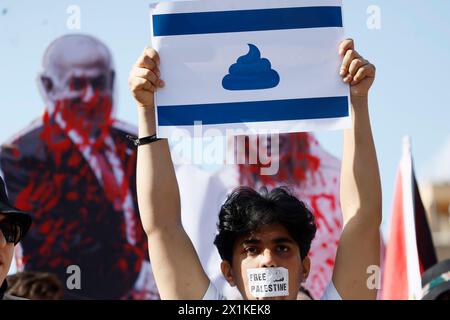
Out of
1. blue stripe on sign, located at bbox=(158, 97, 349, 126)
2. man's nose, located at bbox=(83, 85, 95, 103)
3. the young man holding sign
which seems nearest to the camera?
the young man holding sign

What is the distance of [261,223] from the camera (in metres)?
3.15

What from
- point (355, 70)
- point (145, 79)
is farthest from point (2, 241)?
point (355, 70)

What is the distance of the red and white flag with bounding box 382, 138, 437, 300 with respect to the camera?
199 inches

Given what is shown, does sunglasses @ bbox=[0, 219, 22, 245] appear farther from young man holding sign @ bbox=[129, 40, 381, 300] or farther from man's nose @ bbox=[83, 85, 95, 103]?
man's nose @ bbox=[83, 85, 95, 103]

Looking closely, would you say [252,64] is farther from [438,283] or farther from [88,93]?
[88,93]

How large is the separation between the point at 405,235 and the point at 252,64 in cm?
197

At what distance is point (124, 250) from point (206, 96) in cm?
320

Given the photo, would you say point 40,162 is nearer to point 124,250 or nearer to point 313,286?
point 124,250

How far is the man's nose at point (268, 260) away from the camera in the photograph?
3045mm

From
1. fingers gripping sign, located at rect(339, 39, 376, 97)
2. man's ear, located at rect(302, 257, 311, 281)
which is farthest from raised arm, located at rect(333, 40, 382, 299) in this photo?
man's ear, located at rect(302, 257, 311, 281)

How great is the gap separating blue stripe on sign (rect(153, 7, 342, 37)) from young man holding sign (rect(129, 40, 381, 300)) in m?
0.12

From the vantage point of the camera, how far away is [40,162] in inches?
267

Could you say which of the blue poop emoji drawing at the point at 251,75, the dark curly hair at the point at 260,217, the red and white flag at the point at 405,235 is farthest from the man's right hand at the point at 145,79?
the red and white flag at the point at 405,235
